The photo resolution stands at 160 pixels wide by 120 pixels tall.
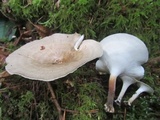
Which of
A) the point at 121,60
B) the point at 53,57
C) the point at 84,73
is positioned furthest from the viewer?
the point at 84,73

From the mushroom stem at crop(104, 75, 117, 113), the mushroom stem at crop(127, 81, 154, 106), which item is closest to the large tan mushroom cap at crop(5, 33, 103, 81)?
the mushroom stem at crop(104, 75, 117, 113)

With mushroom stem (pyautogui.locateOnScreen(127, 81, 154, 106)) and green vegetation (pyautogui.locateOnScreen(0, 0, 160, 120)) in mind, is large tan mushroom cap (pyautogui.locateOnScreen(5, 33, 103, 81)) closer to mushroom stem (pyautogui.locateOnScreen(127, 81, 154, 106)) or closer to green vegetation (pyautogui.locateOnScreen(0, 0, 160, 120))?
green vegetation (pyautogui.locateOnScreen(0, 0, 160, 120))

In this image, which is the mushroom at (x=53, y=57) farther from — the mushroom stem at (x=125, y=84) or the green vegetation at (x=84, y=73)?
the mushroom stem at (x=125, y=84)

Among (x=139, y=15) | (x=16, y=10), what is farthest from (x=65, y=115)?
(x=16, y=10)

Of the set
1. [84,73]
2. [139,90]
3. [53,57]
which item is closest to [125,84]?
[139,90]

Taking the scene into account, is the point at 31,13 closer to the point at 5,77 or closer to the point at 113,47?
the point at 5,77

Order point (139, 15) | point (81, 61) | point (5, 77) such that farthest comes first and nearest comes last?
point (139, 15) → point (5, 77) → point (81, 61)

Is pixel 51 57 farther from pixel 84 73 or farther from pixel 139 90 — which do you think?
pixel 139 90
